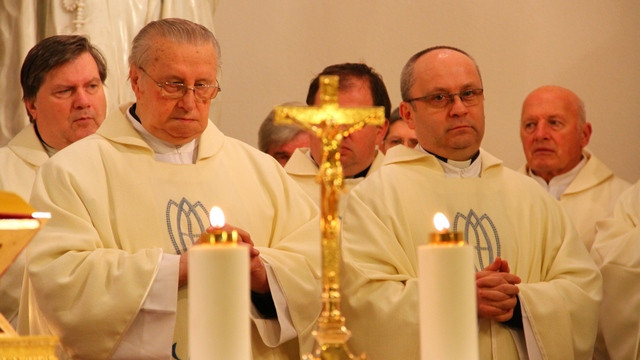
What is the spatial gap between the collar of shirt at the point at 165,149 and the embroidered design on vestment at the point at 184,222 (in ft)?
0.86

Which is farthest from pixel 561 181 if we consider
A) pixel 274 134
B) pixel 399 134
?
pixel 274 134

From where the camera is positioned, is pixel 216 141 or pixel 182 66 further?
pixel 216 141

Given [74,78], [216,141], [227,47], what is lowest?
[216,141]

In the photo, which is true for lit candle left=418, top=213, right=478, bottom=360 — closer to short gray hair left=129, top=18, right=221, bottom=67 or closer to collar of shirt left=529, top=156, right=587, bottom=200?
short gray hair left=129, top=18, right=221, bottom=67

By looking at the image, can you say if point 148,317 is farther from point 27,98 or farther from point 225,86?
point 225,86

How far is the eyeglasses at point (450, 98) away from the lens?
18.1 feet

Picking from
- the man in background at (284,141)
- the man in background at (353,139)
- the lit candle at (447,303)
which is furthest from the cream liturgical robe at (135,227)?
the man in background at (284,141)

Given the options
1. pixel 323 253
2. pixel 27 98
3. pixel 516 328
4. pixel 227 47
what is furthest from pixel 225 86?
pixel 323 253

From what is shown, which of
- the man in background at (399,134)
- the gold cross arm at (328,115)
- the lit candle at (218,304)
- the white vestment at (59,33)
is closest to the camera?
the lit candle at (218,304)

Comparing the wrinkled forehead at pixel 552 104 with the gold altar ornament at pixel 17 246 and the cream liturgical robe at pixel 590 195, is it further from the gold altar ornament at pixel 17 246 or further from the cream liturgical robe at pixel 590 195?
the gold altar ornament at pixel 17 246

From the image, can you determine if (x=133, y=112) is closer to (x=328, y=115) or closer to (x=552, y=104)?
(x=328, y=115)

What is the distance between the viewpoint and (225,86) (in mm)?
9336

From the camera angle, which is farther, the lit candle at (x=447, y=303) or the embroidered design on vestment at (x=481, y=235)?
the embroidered design on vestment at (x=481, y=235)

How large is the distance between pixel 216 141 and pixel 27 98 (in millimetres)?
1617
